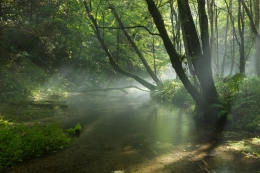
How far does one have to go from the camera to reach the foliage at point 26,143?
5.64 m

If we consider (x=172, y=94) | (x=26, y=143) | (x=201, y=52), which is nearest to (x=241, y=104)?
(x=201, y=52)

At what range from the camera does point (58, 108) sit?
1343cm

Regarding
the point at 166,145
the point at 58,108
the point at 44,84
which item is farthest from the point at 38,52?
the point at 166,145

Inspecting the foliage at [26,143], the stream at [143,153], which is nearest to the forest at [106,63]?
the foliage at [26,143]

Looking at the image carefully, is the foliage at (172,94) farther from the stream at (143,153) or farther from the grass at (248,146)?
the grass at (248,146)

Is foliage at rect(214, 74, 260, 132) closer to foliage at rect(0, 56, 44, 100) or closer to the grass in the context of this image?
the grass

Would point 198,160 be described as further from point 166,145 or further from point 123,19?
point 123,19

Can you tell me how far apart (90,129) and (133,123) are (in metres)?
2.05

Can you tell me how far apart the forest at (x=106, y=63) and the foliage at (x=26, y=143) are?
0.9 inches

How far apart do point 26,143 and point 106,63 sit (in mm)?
25949

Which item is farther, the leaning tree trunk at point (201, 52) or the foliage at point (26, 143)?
the leaning tree trunk at point (201, 52)

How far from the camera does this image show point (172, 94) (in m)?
17.5

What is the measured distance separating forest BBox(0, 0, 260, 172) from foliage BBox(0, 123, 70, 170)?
23 mm

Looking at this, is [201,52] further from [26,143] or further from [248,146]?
[26,143]
